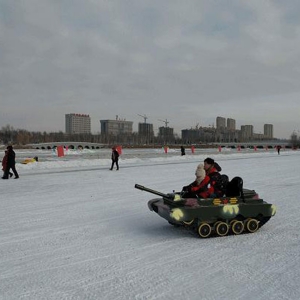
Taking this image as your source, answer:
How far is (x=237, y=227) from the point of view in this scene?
686 centimetres

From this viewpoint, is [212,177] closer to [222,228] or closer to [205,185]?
[205,185]

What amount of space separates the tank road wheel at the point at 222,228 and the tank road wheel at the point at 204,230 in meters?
0.18

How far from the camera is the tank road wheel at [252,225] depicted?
22.7 feet

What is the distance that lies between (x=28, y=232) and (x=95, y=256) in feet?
7.24

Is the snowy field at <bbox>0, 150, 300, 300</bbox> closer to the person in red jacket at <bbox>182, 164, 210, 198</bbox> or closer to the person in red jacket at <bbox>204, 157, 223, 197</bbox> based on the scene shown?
the person in red jacket at <bbox>182, 164, 210, 198</bbox>

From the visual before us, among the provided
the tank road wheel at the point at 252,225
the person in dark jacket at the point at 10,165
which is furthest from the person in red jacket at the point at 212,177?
the person in dark jacket at the point at 10,165

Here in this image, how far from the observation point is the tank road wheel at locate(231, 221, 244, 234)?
6.82 m

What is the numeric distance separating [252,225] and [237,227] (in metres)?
0.33

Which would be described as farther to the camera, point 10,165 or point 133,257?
point 10,165

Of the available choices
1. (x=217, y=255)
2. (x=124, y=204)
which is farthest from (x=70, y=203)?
(x=217, y=255)

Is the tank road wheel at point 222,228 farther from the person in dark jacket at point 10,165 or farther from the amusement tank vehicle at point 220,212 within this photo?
the person in dark jacket at point 10,165

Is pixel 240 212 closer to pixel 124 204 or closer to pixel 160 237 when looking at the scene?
pixel 160 237

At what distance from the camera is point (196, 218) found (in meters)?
6.56

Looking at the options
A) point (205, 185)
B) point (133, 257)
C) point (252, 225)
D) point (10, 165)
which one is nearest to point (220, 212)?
point (205, 185)
